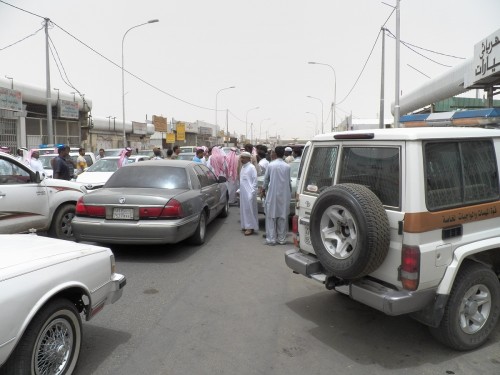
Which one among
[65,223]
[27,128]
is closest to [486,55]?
[65,223]

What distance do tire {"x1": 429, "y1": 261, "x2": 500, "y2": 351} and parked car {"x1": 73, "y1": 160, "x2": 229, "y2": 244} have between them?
3950mm

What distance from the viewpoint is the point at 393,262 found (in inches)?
137

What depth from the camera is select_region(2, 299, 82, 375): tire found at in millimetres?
2646

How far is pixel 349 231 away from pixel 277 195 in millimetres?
3795

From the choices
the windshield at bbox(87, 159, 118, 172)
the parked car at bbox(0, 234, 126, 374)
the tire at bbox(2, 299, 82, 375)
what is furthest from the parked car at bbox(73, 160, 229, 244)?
the windshield at bbox(87, 159, 118, 172)

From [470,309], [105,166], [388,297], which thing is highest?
[105,166]

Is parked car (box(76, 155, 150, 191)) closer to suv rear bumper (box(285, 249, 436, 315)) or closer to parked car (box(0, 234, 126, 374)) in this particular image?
parked car (box(0, 234, 126, 374))

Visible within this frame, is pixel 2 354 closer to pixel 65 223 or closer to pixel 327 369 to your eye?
pixel 327 369

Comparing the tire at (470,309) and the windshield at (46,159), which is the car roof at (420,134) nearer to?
the tire at (470,309)

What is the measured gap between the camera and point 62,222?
7.52 metres

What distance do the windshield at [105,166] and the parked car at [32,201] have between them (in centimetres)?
563

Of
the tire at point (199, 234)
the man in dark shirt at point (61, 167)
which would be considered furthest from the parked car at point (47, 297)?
the man in dark shirt at point (61, 167)

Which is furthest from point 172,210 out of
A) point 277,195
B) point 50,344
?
Result: point 50,344

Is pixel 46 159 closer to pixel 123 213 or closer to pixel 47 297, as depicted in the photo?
pixel 123 213
